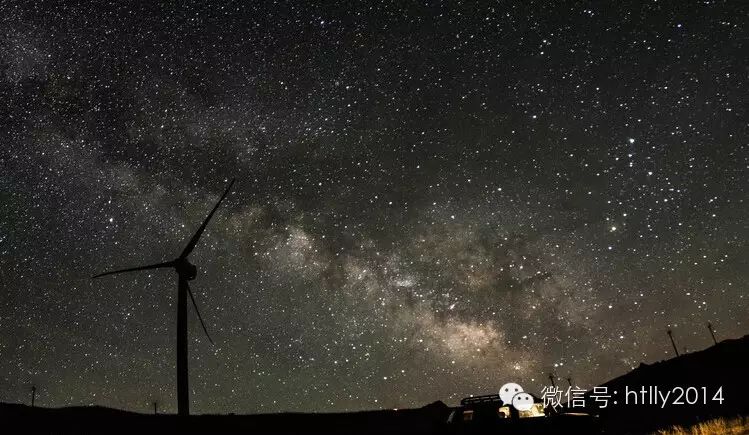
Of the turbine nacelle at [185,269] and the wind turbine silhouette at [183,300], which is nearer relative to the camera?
the wind turbine silhouette at [183,300]

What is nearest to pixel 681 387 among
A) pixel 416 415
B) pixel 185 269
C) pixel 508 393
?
pixel 416 415

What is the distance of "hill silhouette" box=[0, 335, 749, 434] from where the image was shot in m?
33.4

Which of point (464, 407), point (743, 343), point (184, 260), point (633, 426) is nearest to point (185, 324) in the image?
point (184, 260)

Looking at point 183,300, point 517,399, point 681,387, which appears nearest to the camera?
point 517,399

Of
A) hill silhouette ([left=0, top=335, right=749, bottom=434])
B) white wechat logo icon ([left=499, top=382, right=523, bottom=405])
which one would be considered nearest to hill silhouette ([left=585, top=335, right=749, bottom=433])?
hill silhouette ([left=0, top=335, right=749, bottom=434])

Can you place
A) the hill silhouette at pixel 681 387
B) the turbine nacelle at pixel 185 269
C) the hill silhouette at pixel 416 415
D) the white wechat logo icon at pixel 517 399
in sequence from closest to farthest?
the white wechat logo icon at pixel 517 399
the turbine nacelle at pixel 185 269
the hill silhouette at pixel 416 415
the hill silhouette at pixel 681 387

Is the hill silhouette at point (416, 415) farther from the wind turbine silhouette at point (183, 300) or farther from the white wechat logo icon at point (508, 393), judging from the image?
the white wechat logo icon at point (508, 393)

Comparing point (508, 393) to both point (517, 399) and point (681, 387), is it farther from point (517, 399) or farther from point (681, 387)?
point (681, 387)

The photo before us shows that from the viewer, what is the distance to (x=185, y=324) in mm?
28188

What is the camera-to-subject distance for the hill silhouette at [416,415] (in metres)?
33.4

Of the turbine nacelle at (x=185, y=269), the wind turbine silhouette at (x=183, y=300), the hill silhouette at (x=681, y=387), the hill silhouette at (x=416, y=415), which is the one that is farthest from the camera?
the hill silhouette at (x=681, y=387)

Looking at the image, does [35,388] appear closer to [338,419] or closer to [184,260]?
[338,419]

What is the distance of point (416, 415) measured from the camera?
5050cm

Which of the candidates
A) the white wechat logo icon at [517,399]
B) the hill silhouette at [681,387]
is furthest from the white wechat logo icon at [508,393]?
the hill silhouette at [681,387]
